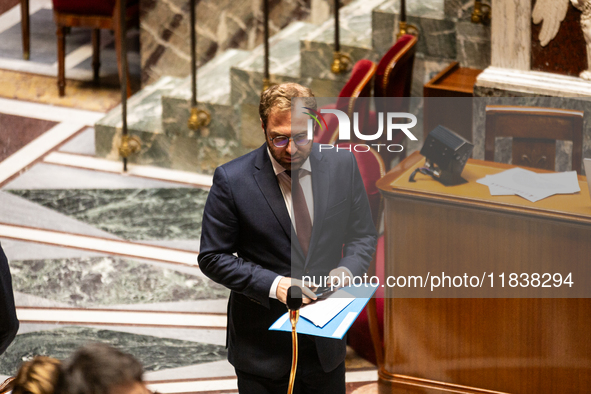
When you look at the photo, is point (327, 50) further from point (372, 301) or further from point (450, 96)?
Result: point (372, 301)

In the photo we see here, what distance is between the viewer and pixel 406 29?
441cm

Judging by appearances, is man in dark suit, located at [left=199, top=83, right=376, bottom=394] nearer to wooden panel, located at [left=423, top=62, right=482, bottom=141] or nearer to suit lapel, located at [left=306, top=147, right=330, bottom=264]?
suit lapel, located at [left=306, top=147, right=330, bottom=264]

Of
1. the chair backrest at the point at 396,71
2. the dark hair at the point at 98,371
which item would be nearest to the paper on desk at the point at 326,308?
the dark hair at the point at 98,371

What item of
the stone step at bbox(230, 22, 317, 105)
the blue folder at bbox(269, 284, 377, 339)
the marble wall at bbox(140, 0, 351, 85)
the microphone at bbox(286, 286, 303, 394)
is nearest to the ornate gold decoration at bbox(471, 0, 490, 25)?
the stone step at bbox(230, 22, 317, 105)

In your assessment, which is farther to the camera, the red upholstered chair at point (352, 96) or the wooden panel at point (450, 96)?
the wooden panel at point (450, 96)

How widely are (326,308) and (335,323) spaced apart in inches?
2.2

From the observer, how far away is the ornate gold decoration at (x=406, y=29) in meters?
4.36

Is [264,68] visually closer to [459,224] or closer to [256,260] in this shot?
[459,224]

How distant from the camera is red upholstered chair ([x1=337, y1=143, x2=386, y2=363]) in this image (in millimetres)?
3033

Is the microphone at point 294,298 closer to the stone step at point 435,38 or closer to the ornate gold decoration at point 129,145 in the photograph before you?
the stone step at point 435,38

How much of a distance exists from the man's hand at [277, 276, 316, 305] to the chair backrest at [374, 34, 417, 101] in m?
1.75

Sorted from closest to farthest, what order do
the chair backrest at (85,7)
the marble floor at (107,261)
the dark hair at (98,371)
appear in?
the dark hair at (98,371) < the marble floor at (107,261) < the chair backrest at (85,7)

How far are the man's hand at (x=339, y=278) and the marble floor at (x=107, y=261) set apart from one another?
1.25 m

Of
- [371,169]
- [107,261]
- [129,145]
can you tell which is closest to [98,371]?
[371,169]
